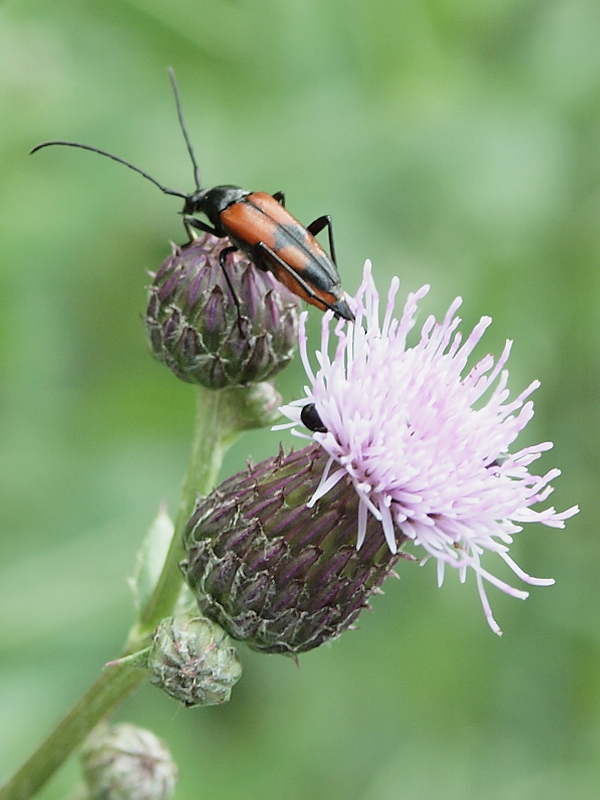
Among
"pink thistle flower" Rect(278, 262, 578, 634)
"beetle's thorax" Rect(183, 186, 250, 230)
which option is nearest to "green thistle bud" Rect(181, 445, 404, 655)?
"pink thistle flower" Rect(278, 262, 578, 634)

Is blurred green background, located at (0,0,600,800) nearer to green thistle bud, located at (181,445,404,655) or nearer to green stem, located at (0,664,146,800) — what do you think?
green stem, located at (0,664,146,800)

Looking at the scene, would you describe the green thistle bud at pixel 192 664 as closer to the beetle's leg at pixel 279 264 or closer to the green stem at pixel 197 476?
the green stem at pixel 197 476

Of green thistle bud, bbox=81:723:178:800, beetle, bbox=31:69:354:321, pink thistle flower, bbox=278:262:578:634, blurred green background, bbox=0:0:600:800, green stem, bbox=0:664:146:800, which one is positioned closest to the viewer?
pink thistle flower, bbox=278:262:578:634

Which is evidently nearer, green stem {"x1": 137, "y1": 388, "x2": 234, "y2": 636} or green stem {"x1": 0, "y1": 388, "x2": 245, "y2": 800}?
green stem {"x1": 0, "y1": 388, "x2": 245, "y2": 800}

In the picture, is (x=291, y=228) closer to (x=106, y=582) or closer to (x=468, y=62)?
(x=106, y=582)

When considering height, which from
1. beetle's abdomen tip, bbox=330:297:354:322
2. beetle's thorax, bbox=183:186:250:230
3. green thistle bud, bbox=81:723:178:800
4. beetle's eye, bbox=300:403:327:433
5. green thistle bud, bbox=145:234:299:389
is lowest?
green thistle bud, bbox=81:723:178:800

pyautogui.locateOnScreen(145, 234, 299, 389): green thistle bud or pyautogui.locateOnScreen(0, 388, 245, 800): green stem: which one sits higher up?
pyautogui.locateOnScreen(145, 234, 299, 389): green thistle bud

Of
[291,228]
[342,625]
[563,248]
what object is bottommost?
[342,625]

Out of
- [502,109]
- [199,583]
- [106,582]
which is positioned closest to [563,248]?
[502,109]
